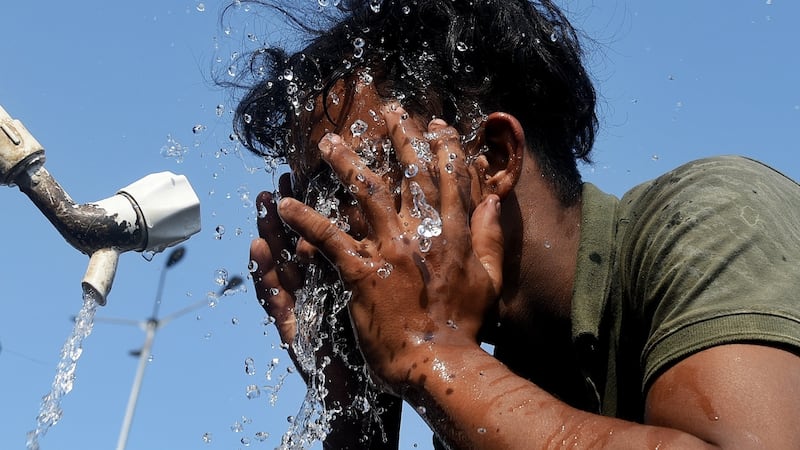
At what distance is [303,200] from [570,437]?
139 cm

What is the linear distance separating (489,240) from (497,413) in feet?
1.90

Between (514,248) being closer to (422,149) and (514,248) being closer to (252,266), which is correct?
(422,149)

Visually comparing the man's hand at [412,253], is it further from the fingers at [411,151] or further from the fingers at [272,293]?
the fingers at [272,293]

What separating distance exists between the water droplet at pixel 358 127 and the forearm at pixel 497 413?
3.01 feet

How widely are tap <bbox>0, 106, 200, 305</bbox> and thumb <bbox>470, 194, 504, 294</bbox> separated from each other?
159 cm

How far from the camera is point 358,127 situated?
3.17 meters

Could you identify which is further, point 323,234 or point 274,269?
point 274,269

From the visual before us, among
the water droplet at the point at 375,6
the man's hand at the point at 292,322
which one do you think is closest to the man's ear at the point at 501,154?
the water droplet at the point at 375,6

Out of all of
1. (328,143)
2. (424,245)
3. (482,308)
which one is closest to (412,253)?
(424,245)

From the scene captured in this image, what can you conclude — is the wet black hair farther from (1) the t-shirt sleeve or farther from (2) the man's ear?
(1) the t-shirt sleeve

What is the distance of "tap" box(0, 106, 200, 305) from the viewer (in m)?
3.68

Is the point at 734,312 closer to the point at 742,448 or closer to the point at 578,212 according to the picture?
the point at 742,448

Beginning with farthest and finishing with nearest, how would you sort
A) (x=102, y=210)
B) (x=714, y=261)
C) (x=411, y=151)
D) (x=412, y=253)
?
(x=102, y=210) < (x=411, y=151) < (x=412, y=253) < (x=714, y=261)

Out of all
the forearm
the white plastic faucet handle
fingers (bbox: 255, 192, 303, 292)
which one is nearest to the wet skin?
the forearm
